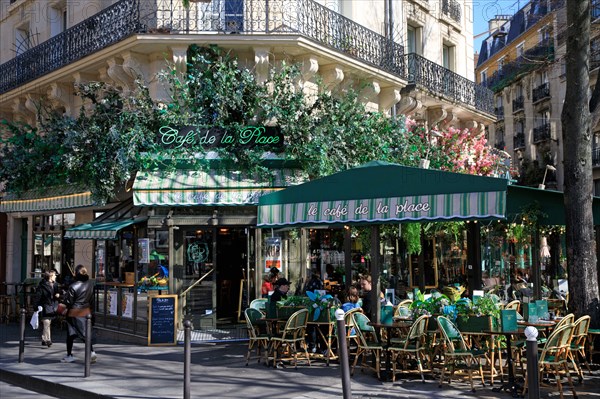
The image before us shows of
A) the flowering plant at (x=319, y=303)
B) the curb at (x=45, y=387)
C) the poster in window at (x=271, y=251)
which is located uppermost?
the poster in window at (x=271, y=251)

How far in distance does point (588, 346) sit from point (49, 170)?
11.9 m

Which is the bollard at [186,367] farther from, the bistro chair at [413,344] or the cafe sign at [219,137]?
the cafe sign at [219,137]

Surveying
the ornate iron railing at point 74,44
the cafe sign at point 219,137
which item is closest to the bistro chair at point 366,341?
the cafe sign at point 219,137

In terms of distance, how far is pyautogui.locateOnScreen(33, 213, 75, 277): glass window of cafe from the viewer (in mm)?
17125

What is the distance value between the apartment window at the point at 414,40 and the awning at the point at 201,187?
774 centimetres

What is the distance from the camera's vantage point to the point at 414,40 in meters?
19.4

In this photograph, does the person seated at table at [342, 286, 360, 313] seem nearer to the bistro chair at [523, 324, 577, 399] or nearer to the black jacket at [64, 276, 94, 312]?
the bistro chair at [523, 324, 577, 399]

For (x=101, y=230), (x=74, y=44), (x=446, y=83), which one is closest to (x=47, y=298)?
(x=101, y=230)

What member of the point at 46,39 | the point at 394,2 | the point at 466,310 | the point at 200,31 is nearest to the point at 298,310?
the point at 466,310

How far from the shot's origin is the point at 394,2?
17.5m

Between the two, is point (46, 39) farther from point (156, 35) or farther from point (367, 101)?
point (367, 101)

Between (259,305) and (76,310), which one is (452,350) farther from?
(76,310)

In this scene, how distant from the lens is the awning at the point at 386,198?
26.7 ft

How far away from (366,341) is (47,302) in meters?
6.96
